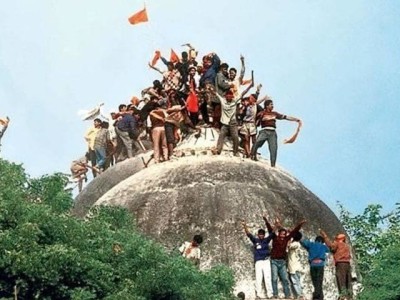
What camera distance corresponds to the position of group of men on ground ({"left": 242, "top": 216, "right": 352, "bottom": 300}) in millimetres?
14961

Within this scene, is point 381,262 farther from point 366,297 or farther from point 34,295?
point 34,295

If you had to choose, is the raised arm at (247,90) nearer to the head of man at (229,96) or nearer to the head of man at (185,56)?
the head of man at (229,96)

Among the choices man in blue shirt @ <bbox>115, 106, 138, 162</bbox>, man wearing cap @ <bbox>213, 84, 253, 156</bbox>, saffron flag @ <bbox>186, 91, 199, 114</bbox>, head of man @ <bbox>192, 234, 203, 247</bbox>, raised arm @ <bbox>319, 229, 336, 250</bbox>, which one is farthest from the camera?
man in blue shirt @ <bbox>115, 106, 138, 162</bbox>

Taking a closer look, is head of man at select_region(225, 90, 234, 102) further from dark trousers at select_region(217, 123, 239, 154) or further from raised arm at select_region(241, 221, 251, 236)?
raised arm at select_region(241, 221, 251, 236)

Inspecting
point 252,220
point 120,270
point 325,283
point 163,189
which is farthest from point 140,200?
point 120,270

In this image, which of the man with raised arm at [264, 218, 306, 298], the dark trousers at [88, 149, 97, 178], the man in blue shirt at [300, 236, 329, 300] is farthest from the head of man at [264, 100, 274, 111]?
the dark trousers at [88, 149, 97, 178]

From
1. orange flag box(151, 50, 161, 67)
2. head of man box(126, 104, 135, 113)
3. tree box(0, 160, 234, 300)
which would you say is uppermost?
orange flag box(151, 50, 161, 67)

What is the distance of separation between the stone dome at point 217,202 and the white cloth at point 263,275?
196 mm

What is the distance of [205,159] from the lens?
56.7 ft

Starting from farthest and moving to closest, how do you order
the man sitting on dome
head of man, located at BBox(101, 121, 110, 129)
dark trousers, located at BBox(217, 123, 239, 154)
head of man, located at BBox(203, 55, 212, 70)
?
head of man, located at BBox(101, 121, 110, 129)
head of man, located at BBox(203, 55, 212, 70)
dark trousers, located at BBox(217, 123, 239, 154)
the man sitting on dome

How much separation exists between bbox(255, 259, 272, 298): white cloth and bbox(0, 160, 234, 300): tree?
4.90 ft

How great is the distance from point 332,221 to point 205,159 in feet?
6.34

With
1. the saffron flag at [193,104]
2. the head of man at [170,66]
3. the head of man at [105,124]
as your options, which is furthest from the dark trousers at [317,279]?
the head of man at [105,124]

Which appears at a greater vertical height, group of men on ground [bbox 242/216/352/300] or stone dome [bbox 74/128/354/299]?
stone dome [bbox 74/128/354/299]
